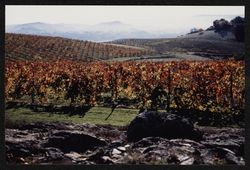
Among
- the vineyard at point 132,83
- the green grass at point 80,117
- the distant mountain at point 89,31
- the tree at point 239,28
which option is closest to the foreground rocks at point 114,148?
the green grass at point 80,117

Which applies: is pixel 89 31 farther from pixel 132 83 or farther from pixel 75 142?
pixel 75 142

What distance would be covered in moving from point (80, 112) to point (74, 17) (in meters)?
2.08

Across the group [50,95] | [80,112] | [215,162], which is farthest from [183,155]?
[50,95]

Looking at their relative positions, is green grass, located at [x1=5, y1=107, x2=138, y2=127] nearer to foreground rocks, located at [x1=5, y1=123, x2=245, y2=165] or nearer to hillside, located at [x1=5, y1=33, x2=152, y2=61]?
foreground rocks, located at [x1=5, y1=123, x2=245, y2=165]

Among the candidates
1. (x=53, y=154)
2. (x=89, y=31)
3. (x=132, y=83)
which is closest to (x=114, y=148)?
(x=53, y=154)

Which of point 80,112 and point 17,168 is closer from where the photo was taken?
point 17,168

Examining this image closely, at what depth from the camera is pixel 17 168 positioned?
33.9 ft

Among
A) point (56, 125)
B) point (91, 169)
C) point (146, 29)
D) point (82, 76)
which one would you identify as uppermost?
point (146, 29)

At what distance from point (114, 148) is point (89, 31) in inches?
106

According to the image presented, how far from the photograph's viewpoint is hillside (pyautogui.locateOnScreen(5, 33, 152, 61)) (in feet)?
37.1

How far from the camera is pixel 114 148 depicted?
34.5ft

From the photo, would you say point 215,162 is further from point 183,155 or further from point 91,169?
point 91,169

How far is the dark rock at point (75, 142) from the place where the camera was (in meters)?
Answer: 10.5

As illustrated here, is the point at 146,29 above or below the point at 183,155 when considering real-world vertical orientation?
above
